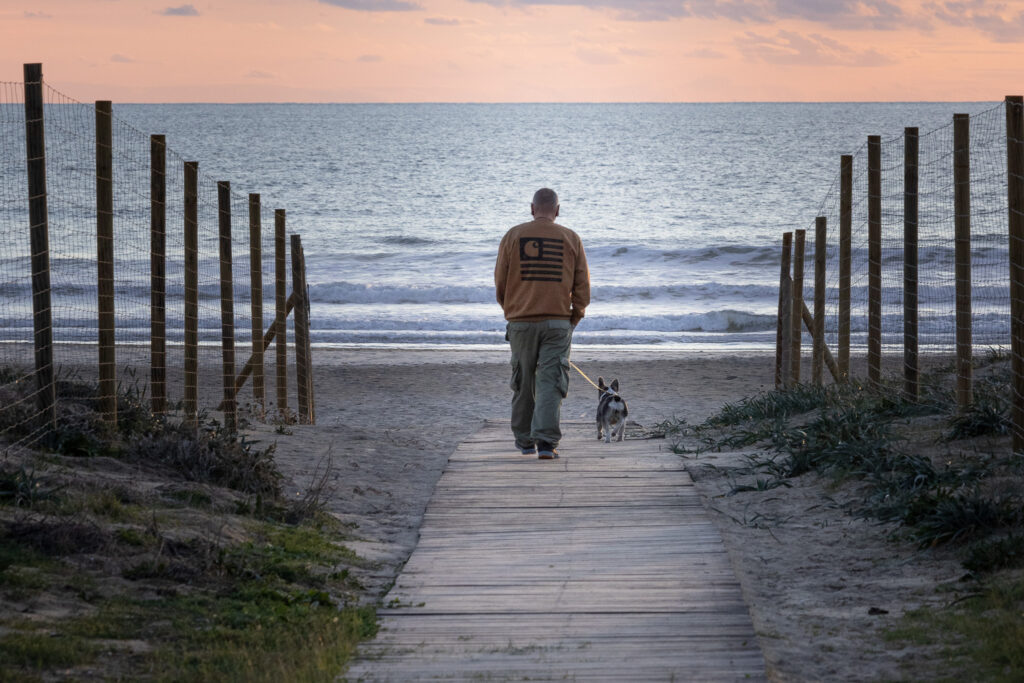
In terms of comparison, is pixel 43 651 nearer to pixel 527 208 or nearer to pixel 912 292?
pixel 912 292

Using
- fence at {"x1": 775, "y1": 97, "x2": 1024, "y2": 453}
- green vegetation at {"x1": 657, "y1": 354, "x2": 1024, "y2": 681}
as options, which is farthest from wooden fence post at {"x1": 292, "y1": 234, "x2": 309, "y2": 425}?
fence at {"x1": 775, "y1": 97, "x2": 1024, "y2": 453}

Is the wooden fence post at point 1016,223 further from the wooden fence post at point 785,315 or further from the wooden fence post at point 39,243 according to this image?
the wooden fence post at point 39,243

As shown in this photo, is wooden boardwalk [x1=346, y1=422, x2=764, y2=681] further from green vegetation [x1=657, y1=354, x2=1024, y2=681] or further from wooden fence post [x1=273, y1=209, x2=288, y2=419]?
wooden fence post [x1=273, y1=209, x2=288, y2=419]

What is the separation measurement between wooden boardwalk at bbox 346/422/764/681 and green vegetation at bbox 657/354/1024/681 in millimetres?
720

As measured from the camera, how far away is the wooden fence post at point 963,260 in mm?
8000

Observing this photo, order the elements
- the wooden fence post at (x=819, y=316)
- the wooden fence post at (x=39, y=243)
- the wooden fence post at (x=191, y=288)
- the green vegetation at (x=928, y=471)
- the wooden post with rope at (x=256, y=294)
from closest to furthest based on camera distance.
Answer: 1. the green vegetation at (x=928, y=471)
2. the wooden fence post at (x=39, y=243)
3. the wooden fence post at (x=191, y=288)
4. the wooden post with rope at (x=256, y=294)
5. the wooden fence post at (x=819, y=316)

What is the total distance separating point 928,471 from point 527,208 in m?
53.7

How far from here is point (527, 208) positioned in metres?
59.6

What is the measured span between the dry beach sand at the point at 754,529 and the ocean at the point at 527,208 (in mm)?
8866

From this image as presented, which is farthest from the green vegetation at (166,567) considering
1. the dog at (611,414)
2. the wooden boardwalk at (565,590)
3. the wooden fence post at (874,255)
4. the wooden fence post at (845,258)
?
the wooden fence post at (845,258)

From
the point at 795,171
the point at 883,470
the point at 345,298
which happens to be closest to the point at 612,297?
the point at 345,298

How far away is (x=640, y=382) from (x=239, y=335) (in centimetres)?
1028

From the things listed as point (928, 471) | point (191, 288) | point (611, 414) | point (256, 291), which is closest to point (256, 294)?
point (256, 291)

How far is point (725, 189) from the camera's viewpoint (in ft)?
208
